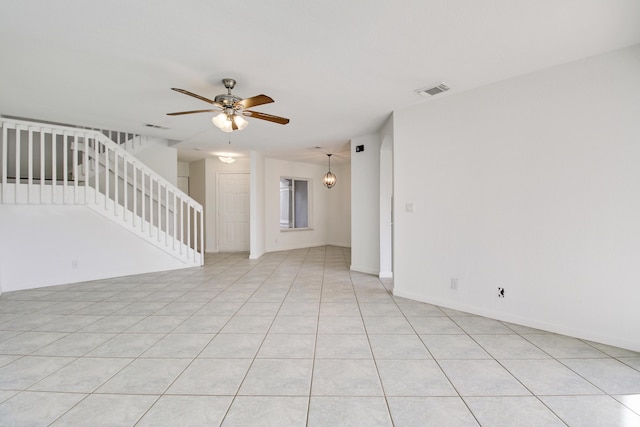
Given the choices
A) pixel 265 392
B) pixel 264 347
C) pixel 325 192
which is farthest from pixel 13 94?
pixel 325 192

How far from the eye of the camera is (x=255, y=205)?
6.67 metres

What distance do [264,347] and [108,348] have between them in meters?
1.29

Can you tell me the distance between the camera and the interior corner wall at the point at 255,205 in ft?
22.0

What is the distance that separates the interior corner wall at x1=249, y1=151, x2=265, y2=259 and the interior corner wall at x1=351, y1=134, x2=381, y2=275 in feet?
8.09

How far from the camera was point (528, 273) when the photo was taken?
2.87m

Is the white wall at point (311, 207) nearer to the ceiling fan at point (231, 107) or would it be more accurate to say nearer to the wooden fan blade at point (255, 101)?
the ceiling fan at point (231, 107)

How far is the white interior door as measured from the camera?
307 inches

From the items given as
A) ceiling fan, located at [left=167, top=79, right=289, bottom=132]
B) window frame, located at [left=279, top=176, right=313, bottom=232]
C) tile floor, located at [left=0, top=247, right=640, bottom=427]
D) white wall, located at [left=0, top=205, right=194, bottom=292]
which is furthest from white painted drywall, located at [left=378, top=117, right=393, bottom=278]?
white wall, located at [left=0, top=205, right=194, bottom=292]

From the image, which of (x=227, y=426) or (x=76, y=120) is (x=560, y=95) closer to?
(x=227, y=426)

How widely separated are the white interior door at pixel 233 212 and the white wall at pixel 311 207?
653 mm

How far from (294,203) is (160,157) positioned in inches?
147

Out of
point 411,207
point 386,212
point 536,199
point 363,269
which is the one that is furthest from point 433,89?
point 363,269

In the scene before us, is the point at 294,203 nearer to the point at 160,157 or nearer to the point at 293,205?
the point at 293,205

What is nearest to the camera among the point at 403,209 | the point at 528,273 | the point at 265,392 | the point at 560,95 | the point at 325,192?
the point at 265,392
